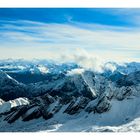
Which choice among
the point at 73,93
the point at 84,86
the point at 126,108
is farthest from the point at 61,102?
the point at 84,86

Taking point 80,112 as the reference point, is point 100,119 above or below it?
below

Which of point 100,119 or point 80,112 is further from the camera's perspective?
point 80,112

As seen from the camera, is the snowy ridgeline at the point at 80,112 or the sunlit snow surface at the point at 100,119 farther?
the sunlit snow surface at the point at 100,119

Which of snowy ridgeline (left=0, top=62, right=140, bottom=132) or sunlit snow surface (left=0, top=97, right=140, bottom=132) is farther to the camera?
sunlit snow surface (left=0, top=97, right=140, bottom=132)

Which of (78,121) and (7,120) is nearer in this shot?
(78,121)
